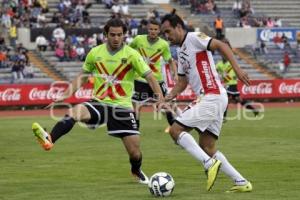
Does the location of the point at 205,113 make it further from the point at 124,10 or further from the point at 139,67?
the point at 124,10

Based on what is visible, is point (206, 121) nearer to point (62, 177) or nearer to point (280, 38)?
point (62, 177)

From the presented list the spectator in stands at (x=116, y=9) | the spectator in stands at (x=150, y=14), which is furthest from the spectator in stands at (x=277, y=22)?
the spectator in stands at (x=116, y=9)

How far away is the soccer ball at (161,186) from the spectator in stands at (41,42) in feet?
107

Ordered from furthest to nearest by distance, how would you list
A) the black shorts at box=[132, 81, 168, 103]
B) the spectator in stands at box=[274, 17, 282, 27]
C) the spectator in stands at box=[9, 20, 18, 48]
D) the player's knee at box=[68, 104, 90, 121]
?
1. the spectator in stands at box=[274, 17, 282, 27]
2. the spectator in stands at box=[9, 20, 18, 48]
3. the black shorts at box=[132, 81, 168, 103]
4. the player's knee at box=[68, 104, 90, 121]

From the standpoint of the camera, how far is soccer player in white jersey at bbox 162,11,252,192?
38.1 feet

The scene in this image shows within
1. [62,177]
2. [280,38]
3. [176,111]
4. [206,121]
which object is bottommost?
[280,38]

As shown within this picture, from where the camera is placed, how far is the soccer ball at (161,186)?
1138 centimetres

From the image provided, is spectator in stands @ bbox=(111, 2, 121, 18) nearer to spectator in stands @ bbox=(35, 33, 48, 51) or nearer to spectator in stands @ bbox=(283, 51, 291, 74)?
spectator in stands @ bbox=(35, 33, 48, 51)

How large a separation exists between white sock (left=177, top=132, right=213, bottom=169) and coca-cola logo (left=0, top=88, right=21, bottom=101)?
25928 millimetres

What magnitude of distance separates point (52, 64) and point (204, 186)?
31288 millimetres

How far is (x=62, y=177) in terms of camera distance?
1384cm

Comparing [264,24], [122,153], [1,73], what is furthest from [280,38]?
[122,153]

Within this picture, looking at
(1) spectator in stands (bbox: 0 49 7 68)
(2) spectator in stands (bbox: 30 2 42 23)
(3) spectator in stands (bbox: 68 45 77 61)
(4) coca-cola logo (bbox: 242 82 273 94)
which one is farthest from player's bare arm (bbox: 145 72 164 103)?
(2) spectator in stands (bbox: 30 2 42 23)

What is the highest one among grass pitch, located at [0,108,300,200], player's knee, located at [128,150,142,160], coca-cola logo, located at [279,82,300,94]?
player's knee, located at [128,150,142,160]
